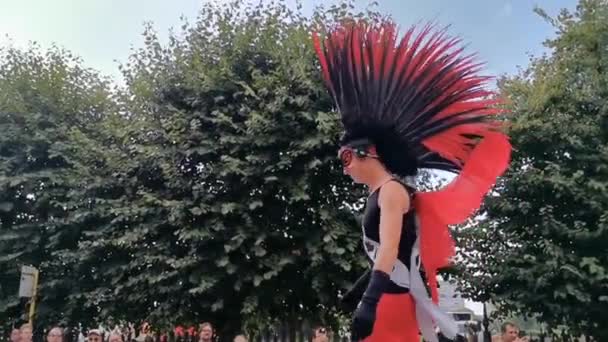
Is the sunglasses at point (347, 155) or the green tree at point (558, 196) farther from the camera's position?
the green tree at point (558, 196)

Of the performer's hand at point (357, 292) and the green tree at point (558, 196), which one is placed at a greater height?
the green tree at point (558, 196)

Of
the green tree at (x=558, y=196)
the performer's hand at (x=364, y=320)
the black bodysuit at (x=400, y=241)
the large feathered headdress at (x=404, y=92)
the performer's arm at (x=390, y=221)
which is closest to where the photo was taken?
the performer's hand at (x=364, y=320)

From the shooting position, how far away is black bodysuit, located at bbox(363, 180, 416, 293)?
171 inches

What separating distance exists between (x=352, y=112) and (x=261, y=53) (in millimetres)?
7456

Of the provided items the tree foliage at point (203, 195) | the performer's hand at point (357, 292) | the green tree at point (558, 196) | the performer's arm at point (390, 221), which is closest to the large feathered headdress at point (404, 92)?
the performer's arm at point (390, 221)

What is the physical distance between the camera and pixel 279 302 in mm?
10961

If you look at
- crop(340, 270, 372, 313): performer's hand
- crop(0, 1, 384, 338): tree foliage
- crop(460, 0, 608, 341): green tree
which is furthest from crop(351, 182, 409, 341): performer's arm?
crop(460, 0, 608, 341): green tree

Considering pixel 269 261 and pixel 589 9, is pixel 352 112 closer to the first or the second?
pixel 269 261

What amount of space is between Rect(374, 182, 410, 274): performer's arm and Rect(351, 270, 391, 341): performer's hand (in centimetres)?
7

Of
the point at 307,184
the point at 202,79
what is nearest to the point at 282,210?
the point at 307,184

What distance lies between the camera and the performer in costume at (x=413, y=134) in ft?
14.5

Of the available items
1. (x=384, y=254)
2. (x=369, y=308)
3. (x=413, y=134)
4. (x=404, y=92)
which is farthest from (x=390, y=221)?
(x=404, y=92)

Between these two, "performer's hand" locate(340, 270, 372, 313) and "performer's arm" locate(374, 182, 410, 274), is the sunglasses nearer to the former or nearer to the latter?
"performer's arm" locate(374, 182, 410, 274)

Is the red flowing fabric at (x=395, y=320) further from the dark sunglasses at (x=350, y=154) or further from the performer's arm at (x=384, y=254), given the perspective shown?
the dark sunglasses at (x=350, y=154)
